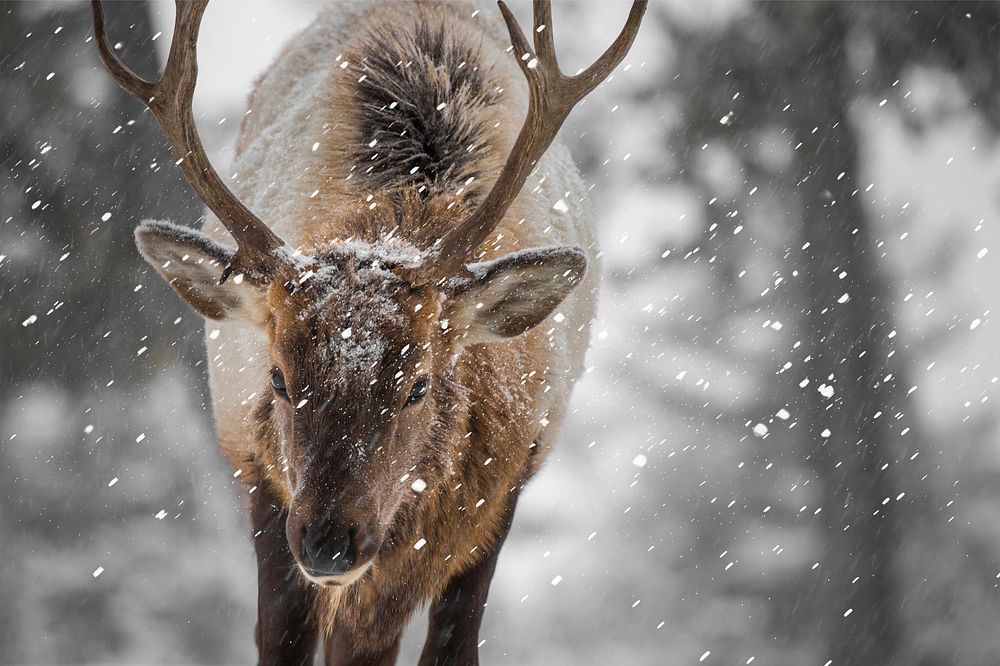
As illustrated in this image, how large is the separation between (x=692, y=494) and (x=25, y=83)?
24.8 feet

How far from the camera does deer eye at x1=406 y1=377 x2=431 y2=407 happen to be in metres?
2.91

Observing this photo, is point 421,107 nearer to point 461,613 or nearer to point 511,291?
point 511,291

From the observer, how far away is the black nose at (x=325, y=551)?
2.61 meters

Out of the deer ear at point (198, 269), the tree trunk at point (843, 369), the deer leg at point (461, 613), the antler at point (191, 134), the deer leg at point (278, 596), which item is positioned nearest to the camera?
the antler at point (191, 134)

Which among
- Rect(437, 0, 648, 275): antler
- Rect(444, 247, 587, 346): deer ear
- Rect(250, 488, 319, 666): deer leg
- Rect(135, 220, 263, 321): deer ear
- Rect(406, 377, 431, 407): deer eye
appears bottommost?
Rect(250, 488, 319, 666): deer leg

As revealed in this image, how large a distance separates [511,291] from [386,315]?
459 millimetres

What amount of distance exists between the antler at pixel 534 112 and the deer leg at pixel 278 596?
3.22 ft

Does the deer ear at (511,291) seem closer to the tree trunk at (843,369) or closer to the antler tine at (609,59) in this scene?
the antler tine at (609,59)

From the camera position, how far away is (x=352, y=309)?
2.84 meters

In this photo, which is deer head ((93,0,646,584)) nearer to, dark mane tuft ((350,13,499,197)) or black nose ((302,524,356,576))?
black nose ((302,524,356,576))

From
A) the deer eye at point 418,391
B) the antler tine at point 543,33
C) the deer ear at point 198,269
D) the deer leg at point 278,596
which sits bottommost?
the deer leg at point 278,596

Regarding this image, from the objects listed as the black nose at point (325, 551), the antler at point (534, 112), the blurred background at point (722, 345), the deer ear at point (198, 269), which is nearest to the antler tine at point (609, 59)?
the antler at point (534, 112)

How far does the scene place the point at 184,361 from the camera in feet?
31.6

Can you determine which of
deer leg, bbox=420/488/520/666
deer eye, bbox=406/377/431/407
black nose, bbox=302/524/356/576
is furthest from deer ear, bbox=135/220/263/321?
deer leg, bbox=420/488/520/666
